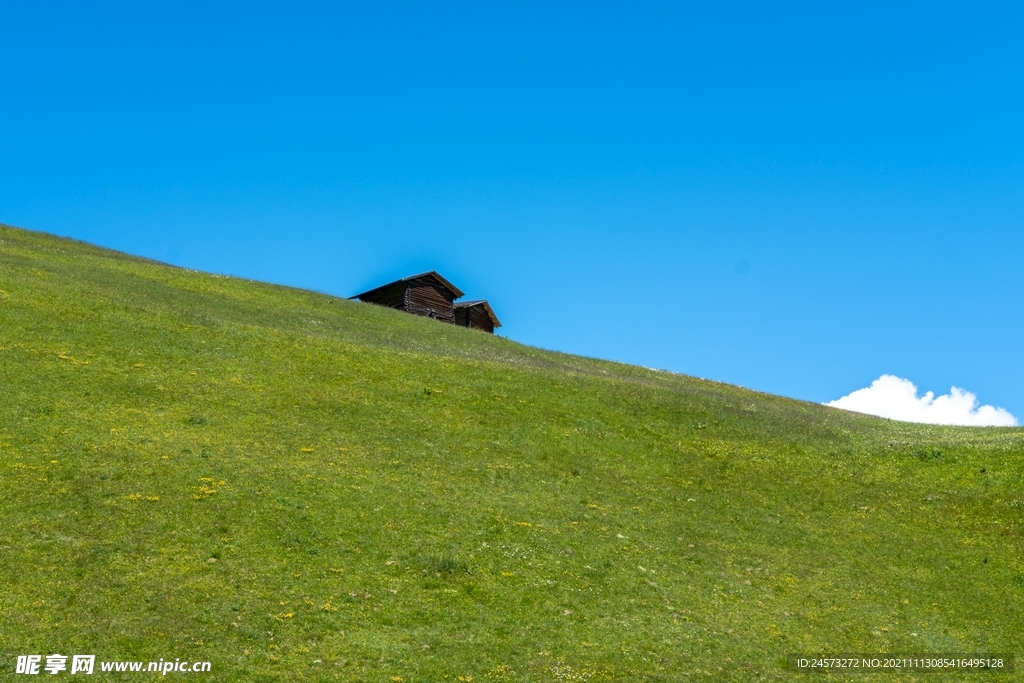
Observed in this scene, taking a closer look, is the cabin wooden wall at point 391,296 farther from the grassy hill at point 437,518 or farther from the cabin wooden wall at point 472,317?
the grassy hill at point 437,518

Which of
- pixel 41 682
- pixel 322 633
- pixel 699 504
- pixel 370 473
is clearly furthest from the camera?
pixel 699 504

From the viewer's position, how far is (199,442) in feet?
101

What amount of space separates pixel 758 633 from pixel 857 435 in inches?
1023

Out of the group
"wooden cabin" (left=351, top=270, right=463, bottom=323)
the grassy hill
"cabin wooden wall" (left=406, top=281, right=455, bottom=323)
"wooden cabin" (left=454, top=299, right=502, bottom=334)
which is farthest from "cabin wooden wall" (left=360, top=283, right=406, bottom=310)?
the grassy hill

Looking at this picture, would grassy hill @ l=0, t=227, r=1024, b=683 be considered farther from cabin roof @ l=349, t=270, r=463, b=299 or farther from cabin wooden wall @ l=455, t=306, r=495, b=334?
cabin wooden wall @ l=455, t=306, r=495, b=334

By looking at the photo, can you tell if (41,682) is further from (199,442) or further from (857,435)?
(857,435)

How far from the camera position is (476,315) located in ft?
314

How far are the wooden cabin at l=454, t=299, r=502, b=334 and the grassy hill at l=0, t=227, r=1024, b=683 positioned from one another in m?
45.4

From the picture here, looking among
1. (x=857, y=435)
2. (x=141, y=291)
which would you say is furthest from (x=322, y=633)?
(x=141, y=291)

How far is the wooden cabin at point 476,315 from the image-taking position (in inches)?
3693

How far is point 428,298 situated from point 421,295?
3.51 ft

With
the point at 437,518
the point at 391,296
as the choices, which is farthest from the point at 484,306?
the point at 437,518

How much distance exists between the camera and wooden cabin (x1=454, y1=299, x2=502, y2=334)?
9381cm

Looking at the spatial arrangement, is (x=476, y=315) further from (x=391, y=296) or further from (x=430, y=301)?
(x=391, y=296)
